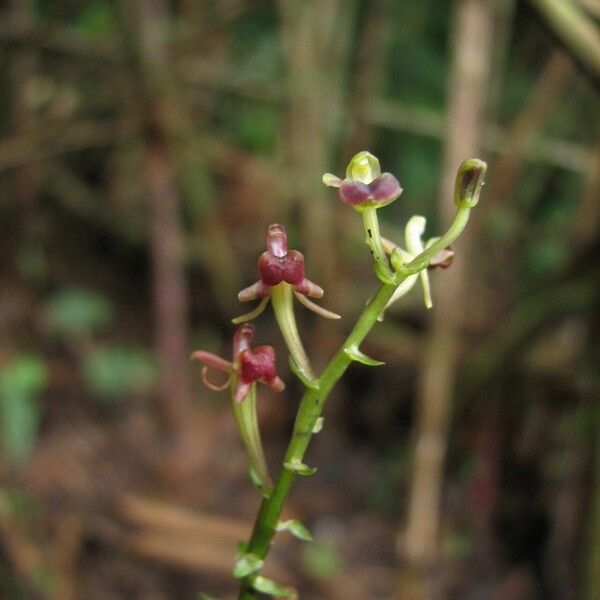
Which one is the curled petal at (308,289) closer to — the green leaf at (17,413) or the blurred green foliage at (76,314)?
the green leaf at (17,413)

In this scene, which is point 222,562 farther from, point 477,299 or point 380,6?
point 380,6

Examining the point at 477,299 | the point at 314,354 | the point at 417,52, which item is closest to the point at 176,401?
the point at 314,354

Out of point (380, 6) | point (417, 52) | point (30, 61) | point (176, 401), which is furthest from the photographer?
point (417, 52)

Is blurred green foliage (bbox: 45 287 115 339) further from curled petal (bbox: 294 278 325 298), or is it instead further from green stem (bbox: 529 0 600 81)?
curled petal (bbox: 294 278 325 298)

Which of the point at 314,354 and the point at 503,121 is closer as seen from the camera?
the point at 314,354

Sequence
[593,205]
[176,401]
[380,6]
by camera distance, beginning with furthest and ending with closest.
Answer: [176,401] → [380,6] → [593,205]

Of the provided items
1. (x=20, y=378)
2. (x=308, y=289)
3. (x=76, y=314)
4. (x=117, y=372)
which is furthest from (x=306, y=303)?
(x=76, y=314)

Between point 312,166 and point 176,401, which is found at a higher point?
point 312,166
